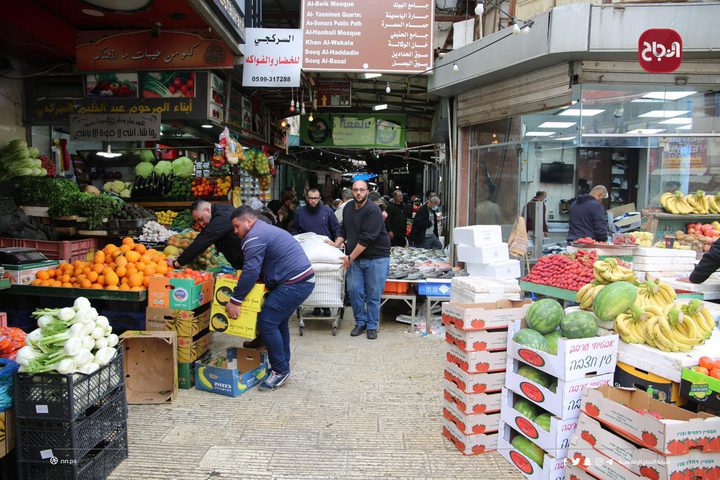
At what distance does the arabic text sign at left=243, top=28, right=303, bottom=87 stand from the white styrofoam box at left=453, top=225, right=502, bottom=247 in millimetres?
3741

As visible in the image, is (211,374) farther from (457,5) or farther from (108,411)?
(457,5)

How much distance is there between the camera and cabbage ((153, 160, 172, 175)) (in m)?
10.5

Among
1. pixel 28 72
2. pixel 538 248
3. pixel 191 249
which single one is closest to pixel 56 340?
pixel 191 249

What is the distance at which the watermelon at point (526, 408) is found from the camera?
3.43 metres

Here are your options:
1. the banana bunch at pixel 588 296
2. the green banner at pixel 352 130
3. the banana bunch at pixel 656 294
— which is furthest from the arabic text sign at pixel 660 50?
the green banner at pixel 352 130

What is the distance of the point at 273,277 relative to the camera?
16.3 feet

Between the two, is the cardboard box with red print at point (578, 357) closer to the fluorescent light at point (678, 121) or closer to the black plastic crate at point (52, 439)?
the black plastic crate at point (52, 439)

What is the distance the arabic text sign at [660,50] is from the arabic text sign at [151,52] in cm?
619

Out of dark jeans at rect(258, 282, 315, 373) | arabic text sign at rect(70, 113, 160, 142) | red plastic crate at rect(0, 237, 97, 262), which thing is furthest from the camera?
arabic text sign at rect(70, 113, 160, 142)

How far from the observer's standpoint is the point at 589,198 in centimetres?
820

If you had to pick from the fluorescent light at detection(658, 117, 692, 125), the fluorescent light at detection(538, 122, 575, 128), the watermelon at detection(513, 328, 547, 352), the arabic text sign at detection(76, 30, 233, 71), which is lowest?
the watermelon at detection(513, 328, 547, 352)

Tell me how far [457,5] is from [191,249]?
342 inches

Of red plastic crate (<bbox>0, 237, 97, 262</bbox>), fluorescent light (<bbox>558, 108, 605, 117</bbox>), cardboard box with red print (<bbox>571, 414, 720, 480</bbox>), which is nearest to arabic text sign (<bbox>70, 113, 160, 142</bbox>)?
red plastic crate (<bbox>0, 237, 97, 262</bbox>)

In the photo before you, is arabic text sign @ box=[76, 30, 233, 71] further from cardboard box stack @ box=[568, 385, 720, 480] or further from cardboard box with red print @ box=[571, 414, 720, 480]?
cardboard box with red print @ box=[571, 414, 720, 480]
